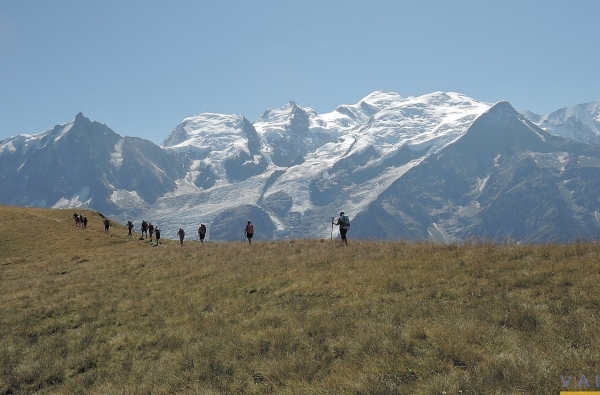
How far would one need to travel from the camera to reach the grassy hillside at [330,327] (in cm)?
852

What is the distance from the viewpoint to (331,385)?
8.51 metres

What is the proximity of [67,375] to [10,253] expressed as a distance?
145 ft

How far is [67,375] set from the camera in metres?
12.5

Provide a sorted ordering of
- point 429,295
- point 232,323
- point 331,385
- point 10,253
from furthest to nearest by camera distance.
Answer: point 10,253 < point 232,323 < point 429,295 < point 331,385

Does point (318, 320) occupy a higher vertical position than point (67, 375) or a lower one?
higher

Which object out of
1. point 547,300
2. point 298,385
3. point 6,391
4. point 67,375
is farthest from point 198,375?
point 547,300

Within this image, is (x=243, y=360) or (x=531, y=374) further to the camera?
(x=243, y=360)

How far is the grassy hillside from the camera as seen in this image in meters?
8.52

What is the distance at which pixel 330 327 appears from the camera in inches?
466

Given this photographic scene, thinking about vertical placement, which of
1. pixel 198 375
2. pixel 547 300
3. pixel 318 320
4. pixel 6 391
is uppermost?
pixel 547 300

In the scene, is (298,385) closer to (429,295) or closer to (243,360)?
(243,360)

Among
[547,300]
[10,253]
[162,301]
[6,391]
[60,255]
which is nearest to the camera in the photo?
[547,300]

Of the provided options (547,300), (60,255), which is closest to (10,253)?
(60,255)

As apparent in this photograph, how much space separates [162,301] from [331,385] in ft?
41.3
